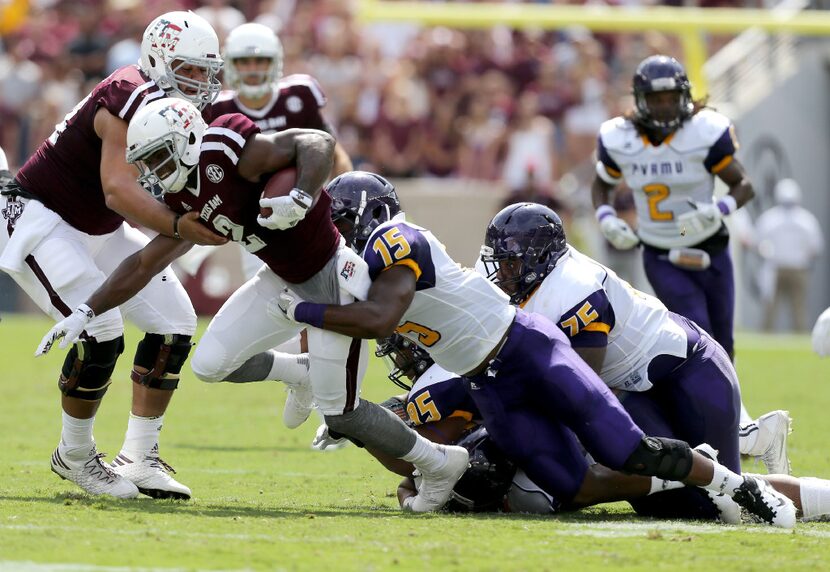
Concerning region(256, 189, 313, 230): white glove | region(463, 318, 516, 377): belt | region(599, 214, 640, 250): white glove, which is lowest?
region(599, 214, 640, 250): white glove

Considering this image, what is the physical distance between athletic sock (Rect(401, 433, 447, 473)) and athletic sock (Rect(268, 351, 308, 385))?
40.8 inches

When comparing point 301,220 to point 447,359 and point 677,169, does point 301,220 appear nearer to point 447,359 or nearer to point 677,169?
point 447,359

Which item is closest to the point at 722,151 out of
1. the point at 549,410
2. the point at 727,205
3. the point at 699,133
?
the point at 699,133

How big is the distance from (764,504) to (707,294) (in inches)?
101

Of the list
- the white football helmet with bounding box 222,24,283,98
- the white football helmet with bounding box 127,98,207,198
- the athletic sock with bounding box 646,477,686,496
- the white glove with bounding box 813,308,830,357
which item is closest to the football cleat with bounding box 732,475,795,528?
the athletic sock with bounding box 646,477,686,496

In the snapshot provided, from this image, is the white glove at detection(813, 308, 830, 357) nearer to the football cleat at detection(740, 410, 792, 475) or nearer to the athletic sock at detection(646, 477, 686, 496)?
the football cleat at detection(740, 410, 792, 475)

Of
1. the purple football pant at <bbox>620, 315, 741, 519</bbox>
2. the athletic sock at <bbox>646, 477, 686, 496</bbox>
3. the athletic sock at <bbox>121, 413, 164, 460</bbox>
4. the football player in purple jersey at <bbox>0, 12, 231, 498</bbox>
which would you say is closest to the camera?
the athletic sock at <bbox>646, 477, 686, 496</bbox>

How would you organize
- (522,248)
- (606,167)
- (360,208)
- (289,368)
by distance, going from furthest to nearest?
(606,167), (289,368), (360,208), (522,248)

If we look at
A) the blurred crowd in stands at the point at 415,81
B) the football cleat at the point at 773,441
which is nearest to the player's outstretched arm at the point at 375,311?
the football cleat at the point at 773,441

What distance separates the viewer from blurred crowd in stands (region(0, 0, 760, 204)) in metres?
14.8

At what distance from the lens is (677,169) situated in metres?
7.52

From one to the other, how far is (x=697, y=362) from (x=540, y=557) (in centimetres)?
154

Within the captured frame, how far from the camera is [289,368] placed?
598cm

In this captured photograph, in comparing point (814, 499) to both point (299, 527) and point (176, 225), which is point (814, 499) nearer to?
point (299, 527)
